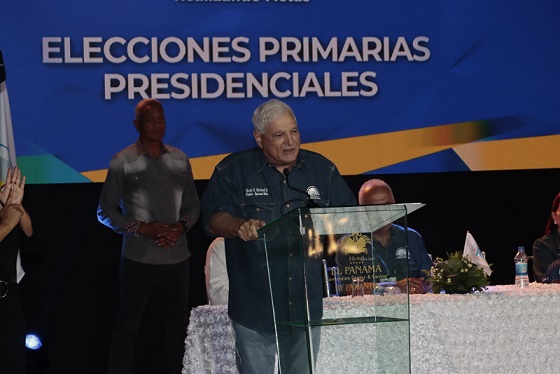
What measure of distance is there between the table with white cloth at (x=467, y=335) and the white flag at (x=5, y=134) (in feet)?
7.50

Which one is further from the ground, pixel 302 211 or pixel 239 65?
pixel 239 65

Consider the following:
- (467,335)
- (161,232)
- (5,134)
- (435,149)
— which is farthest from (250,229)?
(435,149)

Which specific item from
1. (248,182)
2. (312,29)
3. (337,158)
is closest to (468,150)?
(337,158)

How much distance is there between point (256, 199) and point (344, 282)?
0.66 m

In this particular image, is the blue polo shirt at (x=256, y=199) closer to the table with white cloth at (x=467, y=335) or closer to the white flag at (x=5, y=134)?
the table with white cloth at (x=467, y=335)

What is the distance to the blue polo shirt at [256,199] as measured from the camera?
141 inches

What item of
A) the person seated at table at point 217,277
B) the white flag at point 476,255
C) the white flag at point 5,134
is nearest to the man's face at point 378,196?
the white flag at point 476,255

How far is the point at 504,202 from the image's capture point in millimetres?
7180

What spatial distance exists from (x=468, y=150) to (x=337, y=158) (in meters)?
0.94

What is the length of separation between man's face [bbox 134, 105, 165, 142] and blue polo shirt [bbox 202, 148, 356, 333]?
2.74 m

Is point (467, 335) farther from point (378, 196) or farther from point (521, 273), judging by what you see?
point (378, 196)

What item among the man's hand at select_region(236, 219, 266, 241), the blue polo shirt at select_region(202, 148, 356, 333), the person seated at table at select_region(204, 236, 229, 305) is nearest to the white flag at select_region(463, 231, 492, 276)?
the person seated at table at select_region(204, 236, 229, 305)

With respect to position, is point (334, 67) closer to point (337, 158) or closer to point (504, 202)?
point (337, 158)

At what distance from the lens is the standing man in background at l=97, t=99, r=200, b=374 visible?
6195 millimetres
